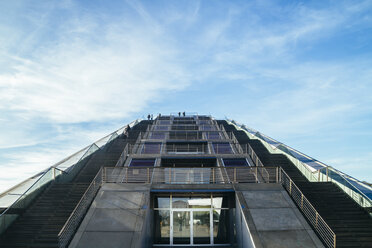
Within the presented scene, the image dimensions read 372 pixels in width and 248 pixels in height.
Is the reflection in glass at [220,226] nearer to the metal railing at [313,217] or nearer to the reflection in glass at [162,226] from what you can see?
the reflection in glass at [162,226]

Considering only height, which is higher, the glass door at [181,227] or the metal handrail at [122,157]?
the metal handrail at [122,157]

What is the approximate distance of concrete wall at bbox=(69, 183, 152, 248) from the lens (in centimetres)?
958

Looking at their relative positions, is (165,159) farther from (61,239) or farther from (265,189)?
(61,239)

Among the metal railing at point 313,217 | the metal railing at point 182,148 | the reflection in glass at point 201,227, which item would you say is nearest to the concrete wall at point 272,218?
the metal railing at point 313,217

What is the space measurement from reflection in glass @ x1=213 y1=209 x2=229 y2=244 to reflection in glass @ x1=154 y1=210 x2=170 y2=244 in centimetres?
257

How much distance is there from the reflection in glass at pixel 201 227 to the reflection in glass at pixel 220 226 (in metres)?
0.38

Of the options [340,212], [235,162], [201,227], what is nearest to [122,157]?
[201,227]

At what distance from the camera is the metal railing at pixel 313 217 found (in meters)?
9.26

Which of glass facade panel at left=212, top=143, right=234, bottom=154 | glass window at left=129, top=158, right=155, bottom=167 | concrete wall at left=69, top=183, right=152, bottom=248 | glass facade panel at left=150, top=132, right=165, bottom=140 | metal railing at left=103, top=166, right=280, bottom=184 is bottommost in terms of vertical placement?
concrete wall at left=69, top=183, right=152, bottom=248

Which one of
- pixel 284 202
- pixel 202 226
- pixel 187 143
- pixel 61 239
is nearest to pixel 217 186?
pixel 202 226

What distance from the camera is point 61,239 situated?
9.03 meters

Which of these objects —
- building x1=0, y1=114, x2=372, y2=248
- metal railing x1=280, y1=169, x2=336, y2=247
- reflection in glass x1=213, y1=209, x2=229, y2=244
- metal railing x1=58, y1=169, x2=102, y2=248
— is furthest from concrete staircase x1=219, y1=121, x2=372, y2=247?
metal railing x1=58, y1=169, x2=102, y2=248

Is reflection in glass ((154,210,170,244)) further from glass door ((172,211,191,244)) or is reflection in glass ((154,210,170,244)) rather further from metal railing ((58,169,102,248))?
metal railing ((58,169,102,248))

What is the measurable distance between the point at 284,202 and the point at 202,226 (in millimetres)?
4531
